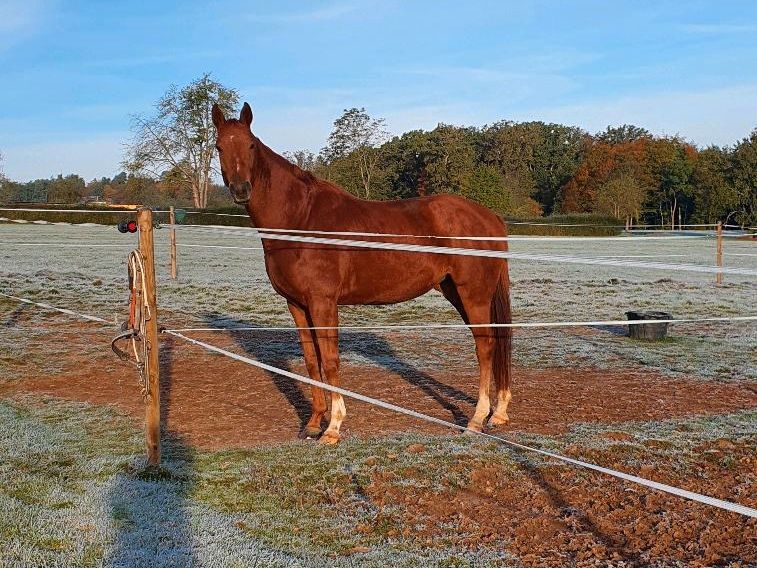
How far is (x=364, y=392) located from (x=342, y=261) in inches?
76.6

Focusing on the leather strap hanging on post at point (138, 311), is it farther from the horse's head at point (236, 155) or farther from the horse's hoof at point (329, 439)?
the horse's hoof at point (329, 439)

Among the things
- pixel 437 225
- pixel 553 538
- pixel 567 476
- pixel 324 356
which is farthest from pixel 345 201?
pixel 553 538

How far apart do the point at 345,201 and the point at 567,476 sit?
272cm

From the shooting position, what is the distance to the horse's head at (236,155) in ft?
15.6

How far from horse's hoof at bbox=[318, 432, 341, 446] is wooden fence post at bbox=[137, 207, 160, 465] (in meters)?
1.23

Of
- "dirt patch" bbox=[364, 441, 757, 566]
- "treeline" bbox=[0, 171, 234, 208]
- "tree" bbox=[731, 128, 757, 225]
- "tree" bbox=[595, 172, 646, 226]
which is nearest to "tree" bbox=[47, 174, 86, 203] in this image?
"treeline" bbox=[0, 171, 234, 208]

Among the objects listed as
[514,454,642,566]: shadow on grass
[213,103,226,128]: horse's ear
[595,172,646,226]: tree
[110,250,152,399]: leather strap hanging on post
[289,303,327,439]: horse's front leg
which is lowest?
[514,454,642,566]: shadow on grass

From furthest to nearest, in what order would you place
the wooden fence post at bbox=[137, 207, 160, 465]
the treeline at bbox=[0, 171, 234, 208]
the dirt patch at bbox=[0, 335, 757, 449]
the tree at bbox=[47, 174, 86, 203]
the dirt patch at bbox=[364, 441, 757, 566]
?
the tree at bbox=[47, 174, 86, 203], the treeline at bbox=[0, 171, 234, 208], the dirt patch at bbox=[0, 335, 757, 449], the wooden fence post at bbox=[137, 207, 160, 465], the dirt patch at bbox=[364, 441, 757, 566]

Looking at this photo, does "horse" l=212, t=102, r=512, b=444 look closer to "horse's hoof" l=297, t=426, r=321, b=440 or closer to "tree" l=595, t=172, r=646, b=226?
"horse's hoof" l=297, t=426, r=321, b=440

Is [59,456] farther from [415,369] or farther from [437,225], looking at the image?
[415,369]

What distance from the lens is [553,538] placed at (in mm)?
3480

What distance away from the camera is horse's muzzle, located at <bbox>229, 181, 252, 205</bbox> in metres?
4.73

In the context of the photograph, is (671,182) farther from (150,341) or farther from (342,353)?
(150,341)

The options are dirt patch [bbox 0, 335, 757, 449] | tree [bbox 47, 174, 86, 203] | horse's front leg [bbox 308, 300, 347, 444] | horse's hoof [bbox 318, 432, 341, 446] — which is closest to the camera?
horse's hoof [bbox 318, 432, 341, 446]
